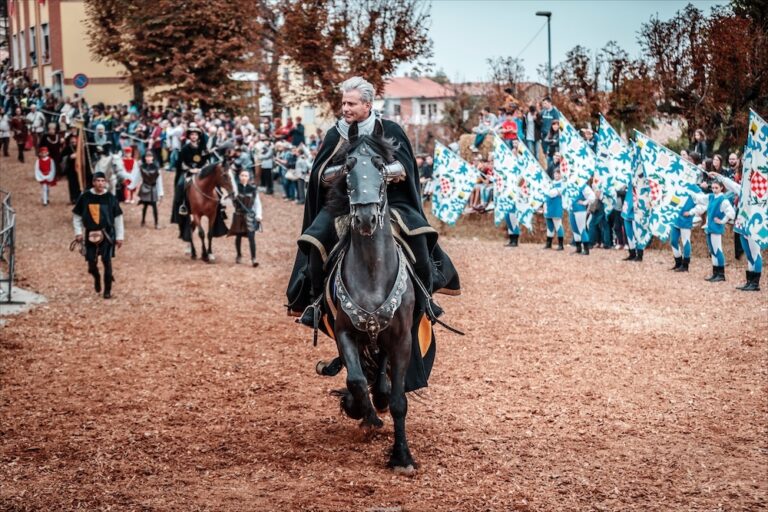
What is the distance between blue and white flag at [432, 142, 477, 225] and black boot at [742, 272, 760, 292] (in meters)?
9.10

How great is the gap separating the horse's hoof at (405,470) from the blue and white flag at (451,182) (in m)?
16.9

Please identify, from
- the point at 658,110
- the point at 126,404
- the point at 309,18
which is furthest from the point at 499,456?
the point at 309,18

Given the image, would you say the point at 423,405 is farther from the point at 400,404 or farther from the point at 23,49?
the point at 23,49

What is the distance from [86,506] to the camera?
6652 mm

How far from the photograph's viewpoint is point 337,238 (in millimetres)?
7711

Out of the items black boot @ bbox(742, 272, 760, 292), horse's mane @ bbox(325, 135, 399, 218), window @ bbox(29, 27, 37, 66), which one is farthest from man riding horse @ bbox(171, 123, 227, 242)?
window @ bbox(29, 27, 37, 66)

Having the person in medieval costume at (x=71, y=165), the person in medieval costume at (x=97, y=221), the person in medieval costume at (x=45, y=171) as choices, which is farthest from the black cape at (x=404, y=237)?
the person in medieval costume at (x=45, y=171)

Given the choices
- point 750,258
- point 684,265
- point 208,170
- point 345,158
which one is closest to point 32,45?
point 208,170

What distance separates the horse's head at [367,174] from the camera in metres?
6.59

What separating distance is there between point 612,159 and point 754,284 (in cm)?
537

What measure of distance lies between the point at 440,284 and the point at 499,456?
162 cm

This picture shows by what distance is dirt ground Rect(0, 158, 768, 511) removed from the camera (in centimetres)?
707

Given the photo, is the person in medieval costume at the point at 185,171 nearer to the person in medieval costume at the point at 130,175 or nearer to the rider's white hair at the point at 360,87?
the person in medieval costume at the point at 130,175

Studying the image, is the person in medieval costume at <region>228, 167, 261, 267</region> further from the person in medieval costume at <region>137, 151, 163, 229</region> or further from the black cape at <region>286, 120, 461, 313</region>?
the black cape at <region>286, 120, 461, 313</region>
